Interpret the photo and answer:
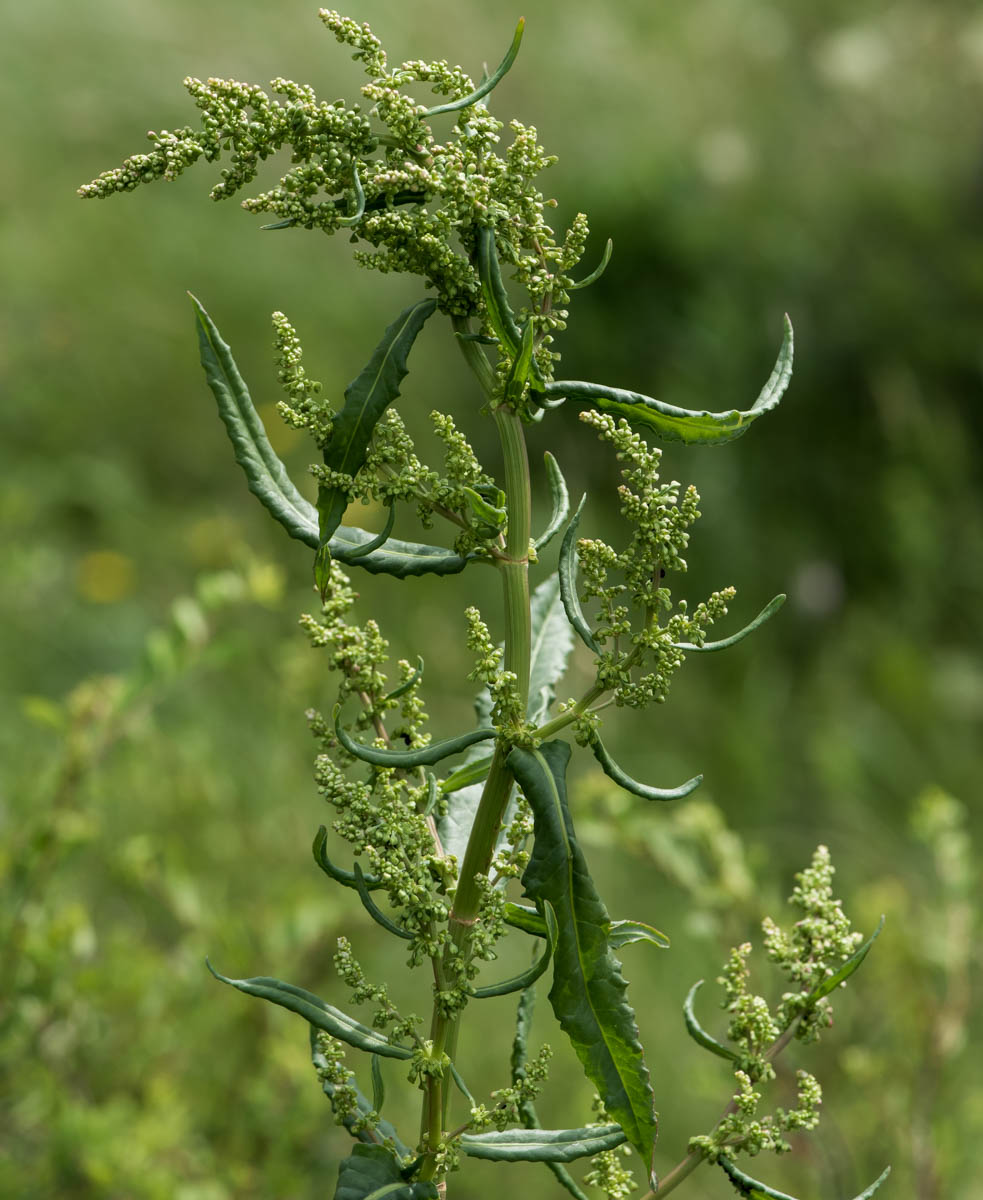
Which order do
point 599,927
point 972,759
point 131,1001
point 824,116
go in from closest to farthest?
point 599,927, point 131,1001, point 972,759, point 824,116

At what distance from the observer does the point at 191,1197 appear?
2.09 metres

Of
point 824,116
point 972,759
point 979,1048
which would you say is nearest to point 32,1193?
point 979,1048

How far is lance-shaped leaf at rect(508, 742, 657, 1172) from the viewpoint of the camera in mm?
1072

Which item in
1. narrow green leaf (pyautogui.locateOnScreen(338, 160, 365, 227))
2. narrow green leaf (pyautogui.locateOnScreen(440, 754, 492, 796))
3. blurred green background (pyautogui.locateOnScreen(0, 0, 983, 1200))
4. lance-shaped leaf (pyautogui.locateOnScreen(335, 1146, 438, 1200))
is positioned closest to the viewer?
narrow green leaf (pyautogui.locateOnScreen(338, 160, 365, 227))

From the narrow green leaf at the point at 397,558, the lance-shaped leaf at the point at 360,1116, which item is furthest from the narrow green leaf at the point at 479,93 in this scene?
the lance-shaped leaf at the point at 360,1116

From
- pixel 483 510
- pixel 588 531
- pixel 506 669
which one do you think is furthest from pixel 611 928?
pixel 588 531

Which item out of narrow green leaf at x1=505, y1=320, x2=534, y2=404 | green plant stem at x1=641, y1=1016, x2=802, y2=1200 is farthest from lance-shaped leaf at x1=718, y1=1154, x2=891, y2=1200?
narrow green leaf at x1=505, y1=320, x2=534, y2=404

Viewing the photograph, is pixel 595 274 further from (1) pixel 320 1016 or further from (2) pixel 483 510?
(1) pixel 320 1016

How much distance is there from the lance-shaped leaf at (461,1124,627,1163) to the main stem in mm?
52

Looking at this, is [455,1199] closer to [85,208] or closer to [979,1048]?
[979,1048]

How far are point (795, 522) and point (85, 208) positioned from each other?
12.7 feet

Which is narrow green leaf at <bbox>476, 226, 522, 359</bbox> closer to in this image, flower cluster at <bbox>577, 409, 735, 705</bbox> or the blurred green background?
flower cluster at <bbox>577, 409, 735, 705</bbox>

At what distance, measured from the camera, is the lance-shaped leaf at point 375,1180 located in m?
1.12

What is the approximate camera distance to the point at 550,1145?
115 cm
